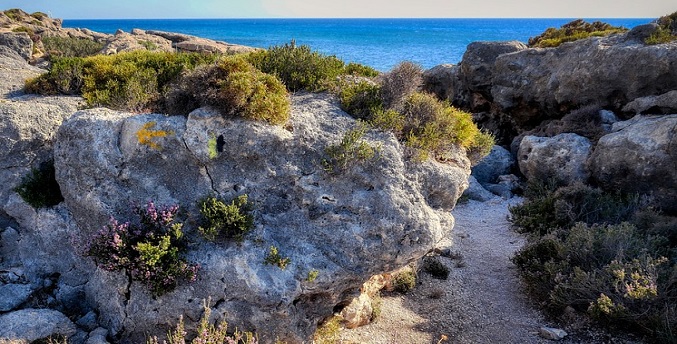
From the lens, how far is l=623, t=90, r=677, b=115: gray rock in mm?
12863

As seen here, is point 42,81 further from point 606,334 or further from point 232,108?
point 606,334

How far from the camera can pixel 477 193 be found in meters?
15.0

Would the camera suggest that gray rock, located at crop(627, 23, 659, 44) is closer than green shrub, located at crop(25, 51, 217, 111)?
No

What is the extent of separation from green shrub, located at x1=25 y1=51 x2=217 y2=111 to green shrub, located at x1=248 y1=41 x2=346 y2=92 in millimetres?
1485

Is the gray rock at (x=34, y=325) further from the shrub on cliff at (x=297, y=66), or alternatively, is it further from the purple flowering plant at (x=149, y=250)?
the shrub on cliff at (x=297, y=66)

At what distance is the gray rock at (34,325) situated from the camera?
576 centimetres

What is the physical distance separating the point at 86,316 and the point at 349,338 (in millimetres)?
4010

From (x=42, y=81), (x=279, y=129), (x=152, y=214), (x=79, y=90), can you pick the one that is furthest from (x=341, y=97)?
(x=42, y=81)

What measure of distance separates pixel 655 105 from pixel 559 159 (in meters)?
3.11

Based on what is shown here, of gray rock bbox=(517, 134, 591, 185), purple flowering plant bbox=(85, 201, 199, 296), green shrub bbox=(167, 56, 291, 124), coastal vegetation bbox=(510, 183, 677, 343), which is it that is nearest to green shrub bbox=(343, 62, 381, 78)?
green shrub bbox=(167, 56, 291, 124)

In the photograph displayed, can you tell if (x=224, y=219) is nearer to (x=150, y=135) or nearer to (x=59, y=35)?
(x=150, y=135)

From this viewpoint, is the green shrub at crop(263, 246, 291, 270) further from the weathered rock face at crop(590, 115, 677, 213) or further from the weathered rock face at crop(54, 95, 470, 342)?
the weathered rock face at crop(590, 115, 677, 213)

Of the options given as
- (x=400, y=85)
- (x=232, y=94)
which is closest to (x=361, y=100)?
(x=400, y=85)

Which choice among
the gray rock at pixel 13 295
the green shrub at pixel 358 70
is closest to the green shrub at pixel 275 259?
the gray rock at pixel 13 295
